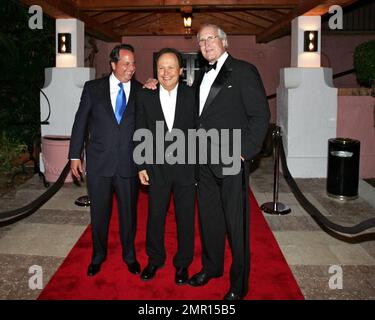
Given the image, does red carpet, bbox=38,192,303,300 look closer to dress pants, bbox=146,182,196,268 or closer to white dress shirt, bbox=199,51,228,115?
dress pants, bbox=146,182,196,268

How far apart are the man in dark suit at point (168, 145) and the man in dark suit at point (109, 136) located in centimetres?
18

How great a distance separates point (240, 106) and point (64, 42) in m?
5.20

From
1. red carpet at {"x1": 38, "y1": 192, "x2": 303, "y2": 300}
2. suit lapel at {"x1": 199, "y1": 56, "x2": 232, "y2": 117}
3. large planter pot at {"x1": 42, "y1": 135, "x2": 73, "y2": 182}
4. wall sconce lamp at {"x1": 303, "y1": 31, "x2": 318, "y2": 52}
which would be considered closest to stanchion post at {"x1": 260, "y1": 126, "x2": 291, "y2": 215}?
red carpet at {"x1": 38, "y1": 192, "x2": 303, "y2": 300}

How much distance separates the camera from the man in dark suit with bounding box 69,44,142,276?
344 cm

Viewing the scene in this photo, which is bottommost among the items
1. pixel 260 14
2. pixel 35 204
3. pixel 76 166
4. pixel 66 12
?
pixel 35 204

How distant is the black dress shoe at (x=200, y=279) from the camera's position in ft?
11.3

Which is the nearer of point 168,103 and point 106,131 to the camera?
point 168,103

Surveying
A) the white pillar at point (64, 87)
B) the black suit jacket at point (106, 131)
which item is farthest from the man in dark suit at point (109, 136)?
the white pillar at point (64, 87)

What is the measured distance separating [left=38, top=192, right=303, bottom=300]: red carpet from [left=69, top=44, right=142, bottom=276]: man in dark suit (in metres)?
0.48

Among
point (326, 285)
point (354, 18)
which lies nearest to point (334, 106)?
point (326, 285)

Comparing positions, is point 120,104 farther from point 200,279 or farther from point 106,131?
point 200,279

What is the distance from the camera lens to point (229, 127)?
3055 mm

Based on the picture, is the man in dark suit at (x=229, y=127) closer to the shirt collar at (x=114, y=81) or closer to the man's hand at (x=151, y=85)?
the man's hand at (x=151, y=85)

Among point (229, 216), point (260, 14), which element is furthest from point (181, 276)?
point (260, 14)
